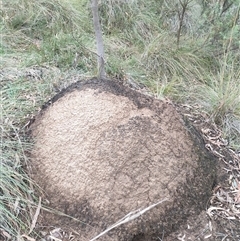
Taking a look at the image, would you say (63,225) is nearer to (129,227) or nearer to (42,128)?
(129,227)

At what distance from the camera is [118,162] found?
2025mm

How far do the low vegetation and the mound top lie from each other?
165mm

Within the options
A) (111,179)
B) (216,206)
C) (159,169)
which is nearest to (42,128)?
(111,179)

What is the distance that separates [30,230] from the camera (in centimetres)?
187

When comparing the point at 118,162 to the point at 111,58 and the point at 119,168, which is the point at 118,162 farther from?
the point at 111,58

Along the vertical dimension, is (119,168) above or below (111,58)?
above

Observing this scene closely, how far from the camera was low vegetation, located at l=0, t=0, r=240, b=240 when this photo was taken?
6.93 feet

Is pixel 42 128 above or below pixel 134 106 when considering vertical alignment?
below

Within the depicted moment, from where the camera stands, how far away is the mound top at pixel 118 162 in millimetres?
1939

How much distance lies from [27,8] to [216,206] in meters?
3.25

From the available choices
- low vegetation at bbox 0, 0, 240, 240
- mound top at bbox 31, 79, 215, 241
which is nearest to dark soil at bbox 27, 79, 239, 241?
mound top at bbox 31, 79, 215, 241

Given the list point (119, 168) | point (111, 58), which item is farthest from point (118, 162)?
point (111, 58)

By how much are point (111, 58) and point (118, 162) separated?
1.86m

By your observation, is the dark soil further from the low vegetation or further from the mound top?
the low vegetation
